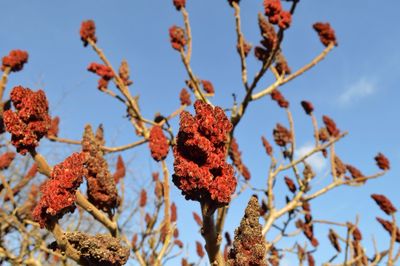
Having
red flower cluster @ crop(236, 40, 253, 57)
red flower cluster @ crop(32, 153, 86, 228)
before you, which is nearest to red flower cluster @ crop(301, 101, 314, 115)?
red flower cluster @ crop(236, 40, 253, 57)

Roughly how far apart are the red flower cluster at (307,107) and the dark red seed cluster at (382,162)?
1.59 meters

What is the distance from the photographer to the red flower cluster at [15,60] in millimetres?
5633

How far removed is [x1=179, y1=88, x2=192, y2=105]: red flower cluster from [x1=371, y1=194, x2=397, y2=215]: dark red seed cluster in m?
3.59

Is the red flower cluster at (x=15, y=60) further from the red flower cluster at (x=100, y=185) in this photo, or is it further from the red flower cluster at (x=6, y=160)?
the red flower cluster at (x=100, y=185)

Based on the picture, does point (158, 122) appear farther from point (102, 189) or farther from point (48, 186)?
point (48, 186)

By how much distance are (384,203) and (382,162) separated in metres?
1.73

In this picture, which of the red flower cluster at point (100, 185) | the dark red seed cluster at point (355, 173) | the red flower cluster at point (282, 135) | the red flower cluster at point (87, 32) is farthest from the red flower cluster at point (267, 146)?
the red flower cluster at point (100, 185)

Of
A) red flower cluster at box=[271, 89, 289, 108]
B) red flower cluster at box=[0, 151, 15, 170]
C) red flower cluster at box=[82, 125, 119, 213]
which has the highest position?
red flower cluster at box=[271, 89, 289, 108]

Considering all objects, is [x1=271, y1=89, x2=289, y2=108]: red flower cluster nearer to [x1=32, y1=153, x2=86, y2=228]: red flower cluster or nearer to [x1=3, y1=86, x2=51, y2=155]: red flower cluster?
[x1=3, y1=86, x2=51, y2=155]: red flower cluster

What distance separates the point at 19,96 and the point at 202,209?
146cm

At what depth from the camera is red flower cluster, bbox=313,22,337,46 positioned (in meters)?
6.53

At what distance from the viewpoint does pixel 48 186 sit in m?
2.01

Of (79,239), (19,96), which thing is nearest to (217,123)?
(79,239)

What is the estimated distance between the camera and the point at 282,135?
8273 mm
